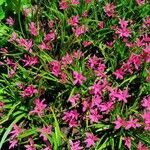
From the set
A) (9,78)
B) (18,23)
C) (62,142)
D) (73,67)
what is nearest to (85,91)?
(73,67)

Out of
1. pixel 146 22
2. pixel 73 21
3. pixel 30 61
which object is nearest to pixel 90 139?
pixel 30 61

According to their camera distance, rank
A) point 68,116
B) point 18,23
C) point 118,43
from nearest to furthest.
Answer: point 68,116
point 118,43
point 18,23

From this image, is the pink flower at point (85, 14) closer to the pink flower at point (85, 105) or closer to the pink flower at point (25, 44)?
the pink flower at point (25, 44)

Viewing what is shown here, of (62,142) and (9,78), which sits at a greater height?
(9,78)

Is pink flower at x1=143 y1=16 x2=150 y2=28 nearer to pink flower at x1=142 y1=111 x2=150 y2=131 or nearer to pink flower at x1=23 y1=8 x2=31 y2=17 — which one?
pink flower at x1=142 y1=111 x2=150 y2=131

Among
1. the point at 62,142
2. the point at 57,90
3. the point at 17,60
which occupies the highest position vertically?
the point at 17,60

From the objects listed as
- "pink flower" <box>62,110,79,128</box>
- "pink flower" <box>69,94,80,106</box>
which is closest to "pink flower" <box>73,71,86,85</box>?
"pink flower" <box>69,94,80,106</box>

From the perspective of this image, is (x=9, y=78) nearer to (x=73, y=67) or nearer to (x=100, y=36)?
(x=73, y=67)

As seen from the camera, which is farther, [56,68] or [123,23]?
[123,23]

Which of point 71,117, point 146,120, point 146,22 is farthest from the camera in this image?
point 146,22

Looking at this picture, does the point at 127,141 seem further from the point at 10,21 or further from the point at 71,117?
the point at 10,21

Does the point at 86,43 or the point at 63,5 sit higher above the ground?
the point at 63,5
